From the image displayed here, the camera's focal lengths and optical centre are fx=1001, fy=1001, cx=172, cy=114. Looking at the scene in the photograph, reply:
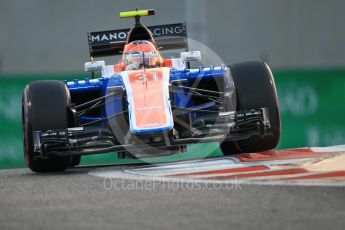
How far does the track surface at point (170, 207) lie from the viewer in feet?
22.4

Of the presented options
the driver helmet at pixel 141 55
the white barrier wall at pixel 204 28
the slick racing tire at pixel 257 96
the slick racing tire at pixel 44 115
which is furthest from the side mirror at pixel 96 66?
the white barrier wall at pixel 204 28

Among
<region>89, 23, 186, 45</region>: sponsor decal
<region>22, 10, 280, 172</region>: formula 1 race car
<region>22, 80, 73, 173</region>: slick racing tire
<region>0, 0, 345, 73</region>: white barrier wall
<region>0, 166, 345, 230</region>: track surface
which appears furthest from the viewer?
<region>0, 0, 345, 73</region>: white barrier wall

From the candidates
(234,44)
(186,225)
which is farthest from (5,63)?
(186,225)

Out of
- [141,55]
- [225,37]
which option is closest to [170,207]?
[141,55]

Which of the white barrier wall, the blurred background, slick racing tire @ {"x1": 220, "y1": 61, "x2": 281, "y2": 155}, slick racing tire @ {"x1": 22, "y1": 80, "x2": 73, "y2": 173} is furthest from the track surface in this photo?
the white barrier wall

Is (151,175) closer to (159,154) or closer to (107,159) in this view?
(159,154)

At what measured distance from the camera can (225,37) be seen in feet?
54.2

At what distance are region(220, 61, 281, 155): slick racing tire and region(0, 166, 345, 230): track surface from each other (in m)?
2.60

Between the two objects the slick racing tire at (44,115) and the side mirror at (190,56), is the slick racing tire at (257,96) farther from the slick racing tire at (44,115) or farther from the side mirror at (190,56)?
the slick racing tire at (44,115)

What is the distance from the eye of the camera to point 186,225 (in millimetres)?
6699

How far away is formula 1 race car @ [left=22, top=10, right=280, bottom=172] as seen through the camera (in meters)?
10.8

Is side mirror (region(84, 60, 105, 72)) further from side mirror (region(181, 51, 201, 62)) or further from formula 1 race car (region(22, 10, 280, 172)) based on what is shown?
side mirror (region(181, 51, 201, 62))

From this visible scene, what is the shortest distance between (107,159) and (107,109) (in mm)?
3263

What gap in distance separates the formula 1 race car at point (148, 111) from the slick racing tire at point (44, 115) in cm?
1
